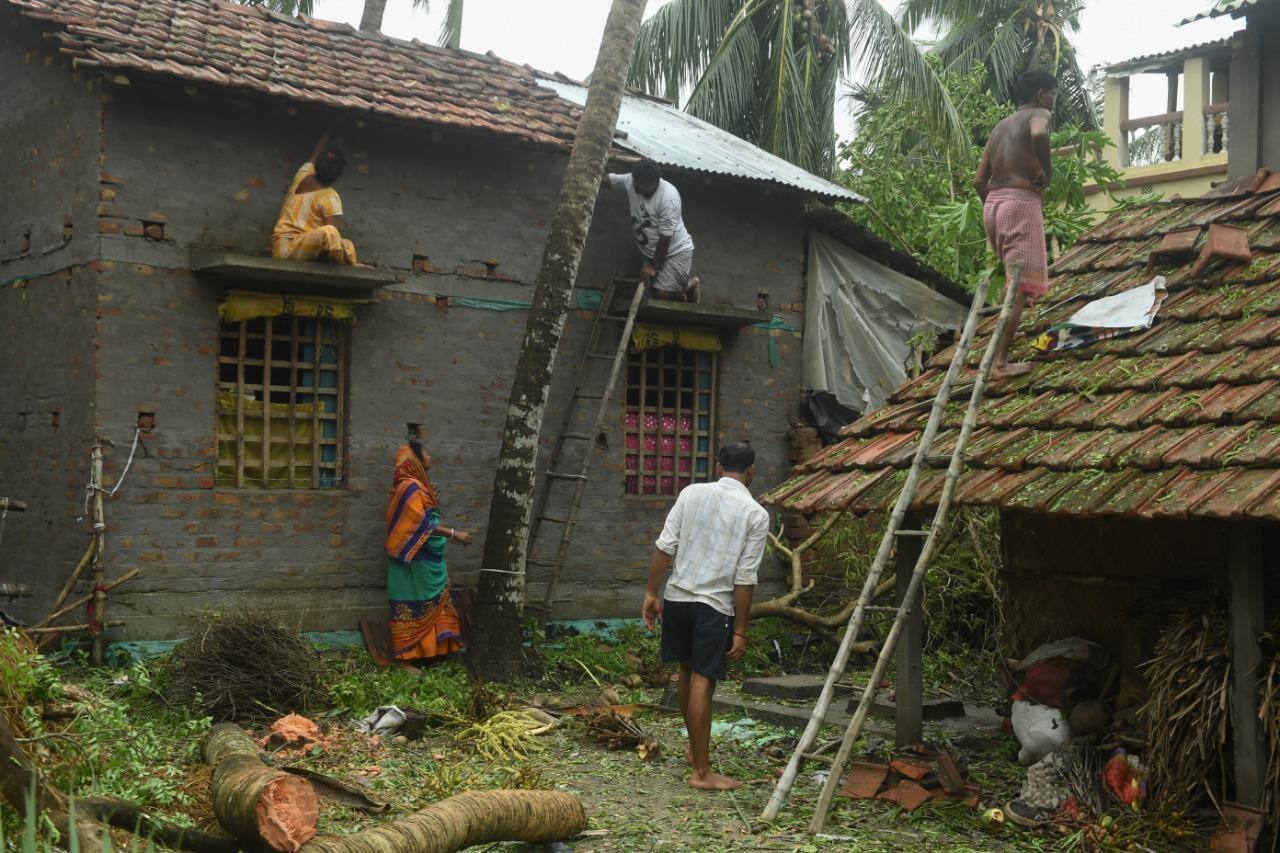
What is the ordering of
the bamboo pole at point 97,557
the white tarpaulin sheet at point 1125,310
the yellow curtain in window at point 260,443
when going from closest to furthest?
the white tarpaulin sheet at point 1125,310 < the bamboo pole at point 97,557 < the yellow curtain in window at point 260,443

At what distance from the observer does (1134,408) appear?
20.4 feet

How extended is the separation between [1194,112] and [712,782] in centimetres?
1615

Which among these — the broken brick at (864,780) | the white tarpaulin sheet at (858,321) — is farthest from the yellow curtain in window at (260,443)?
the broken brick at (864,780)

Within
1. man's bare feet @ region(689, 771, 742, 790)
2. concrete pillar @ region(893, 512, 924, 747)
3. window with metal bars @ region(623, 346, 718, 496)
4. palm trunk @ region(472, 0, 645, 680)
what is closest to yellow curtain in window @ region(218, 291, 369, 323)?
palm trunk @ region(472, 0, 645, 680)

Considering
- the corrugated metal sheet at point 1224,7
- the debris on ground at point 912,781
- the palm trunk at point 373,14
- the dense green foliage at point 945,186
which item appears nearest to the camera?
the debris on ground at point 912,781

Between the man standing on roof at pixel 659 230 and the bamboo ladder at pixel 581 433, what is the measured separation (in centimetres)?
26

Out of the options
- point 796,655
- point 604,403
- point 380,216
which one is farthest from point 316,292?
point 796,655

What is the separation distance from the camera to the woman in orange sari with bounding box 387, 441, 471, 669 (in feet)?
34.3

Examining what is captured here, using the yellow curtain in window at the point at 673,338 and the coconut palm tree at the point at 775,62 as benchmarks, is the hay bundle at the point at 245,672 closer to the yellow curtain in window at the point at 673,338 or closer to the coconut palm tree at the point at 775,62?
the yellow curtain in window at the point at 673,338

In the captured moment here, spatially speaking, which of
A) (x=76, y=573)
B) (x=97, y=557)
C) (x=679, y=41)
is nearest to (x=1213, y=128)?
(x=679, y=41)

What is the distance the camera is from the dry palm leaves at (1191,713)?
19.1 feet

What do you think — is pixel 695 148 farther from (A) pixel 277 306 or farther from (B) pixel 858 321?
(A) pixel 277 306

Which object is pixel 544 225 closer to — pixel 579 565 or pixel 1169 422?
pixel 579 565

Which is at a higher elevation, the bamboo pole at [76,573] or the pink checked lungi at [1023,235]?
the pink checked lungi at [1023,235]
